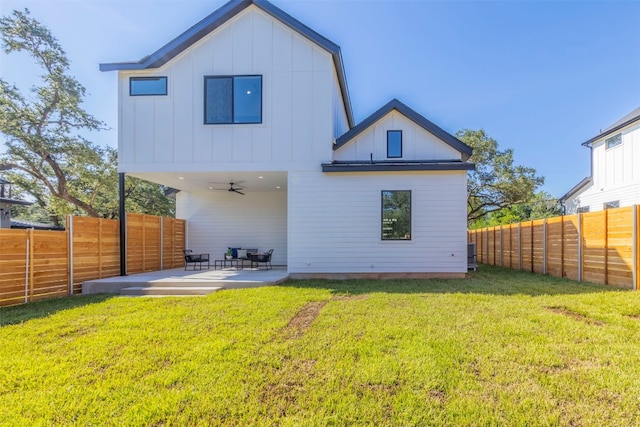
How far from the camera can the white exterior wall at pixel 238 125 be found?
9336 millimetres

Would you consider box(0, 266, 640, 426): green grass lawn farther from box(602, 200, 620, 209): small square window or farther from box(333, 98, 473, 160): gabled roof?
box(602, 200, 620, 209): small square window

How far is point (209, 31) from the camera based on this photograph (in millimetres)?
9367

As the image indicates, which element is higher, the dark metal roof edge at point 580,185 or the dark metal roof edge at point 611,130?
the dark metal roof edge at point 611,130

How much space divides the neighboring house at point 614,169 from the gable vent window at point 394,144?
437 inches

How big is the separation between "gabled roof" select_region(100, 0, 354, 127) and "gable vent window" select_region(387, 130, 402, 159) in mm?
3042

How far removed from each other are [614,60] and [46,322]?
80.1 ft

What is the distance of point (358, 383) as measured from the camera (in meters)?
2.93

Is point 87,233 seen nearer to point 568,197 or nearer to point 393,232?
point 393,232

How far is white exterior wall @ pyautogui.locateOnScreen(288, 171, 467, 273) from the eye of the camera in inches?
355

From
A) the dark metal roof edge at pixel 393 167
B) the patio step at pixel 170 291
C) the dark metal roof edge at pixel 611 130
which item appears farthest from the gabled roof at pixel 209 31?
the dark metal roof edge at pixel 611 130

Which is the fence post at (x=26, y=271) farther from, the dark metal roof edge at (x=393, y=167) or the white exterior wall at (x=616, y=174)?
the white exterior wall at (x=616, y=174)

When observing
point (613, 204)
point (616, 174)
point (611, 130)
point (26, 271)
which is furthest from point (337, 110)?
point (613, 204)

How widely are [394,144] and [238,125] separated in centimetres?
497

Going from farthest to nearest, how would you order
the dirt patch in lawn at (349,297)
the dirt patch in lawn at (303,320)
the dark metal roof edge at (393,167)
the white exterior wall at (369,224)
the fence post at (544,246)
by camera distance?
the fence post at (544,246), the white exterior wall at (369,224), the dark metal roof edge at (393,167), the dirt patch in lawn at (349,297), the dirt patch in lawn at (303,320)
